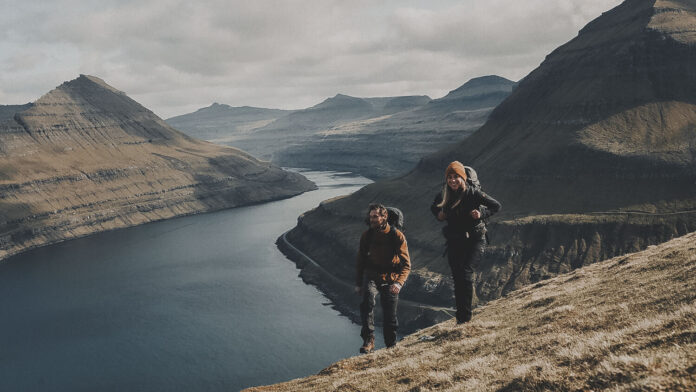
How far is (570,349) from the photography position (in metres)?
12.6

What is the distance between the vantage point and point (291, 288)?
479 feet

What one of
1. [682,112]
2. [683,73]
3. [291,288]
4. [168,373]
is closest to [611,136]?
[682,112]

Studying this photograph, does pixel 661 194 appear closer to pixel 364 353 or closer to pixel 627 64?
pixel 627 64

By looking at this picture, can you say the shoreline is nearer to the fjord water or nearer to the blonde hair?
the fjord water

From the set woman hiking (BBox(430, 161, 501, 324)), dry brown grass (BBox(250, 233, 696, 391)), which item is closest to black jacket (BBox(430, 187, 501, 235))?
woman hiking (BBox(430, 161, 501, 324))

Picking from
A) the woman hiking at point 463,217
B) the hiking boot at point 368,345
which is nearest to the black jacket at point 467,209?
the woman hiking at point 463,217

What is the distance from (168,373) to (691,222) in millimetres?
115708

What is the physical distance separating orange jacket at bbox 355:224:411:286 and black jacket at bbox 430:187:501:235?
1864 millimetres

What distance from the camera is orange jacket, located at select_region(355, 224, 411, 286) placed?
61.2 ft

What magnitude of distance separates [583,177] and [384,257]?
143323 millimetres

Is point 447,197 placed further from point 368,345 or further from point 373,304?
point 368,345

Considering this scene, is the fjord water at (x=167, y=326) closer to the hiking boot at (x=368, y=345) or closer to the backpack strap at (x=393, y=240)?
the hiking boot at (x=368, y=345)

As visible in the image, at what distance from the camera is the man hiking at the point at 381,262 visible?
18.4 metres

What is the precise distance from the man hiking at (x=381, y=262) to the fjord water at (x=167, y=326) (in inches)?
3077
